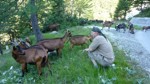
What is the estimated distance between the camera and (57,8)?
142ft

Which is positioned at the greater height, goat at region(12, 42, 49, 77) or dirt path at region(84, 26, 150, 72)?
goat at region(12, 42, 49, 77)

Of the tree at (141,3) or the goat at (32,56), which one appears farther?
the tree at (141,3)

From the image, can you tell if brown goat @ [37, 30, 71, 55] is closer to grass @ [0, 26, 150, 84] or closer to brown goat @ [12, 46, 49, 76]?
grass @ [0, 26, 150, 84]

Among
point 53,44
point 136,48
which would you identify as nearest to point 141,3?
point 136,48

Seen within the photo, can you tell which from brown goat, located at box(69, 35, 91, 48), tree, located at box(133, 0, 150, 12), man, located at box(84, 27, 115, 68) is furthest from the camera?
tree, located at box(133, 0, 150, 12)

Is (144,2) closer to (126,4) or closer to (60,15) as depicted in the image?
(126,4)

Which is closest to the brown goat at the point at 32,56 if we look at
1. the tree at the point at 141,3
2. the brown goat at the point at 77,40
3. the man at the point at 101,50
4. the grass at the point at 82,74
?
the grass at the point at 82,74

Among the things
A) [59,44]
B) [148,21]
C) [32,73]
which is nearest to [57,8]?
[148,21]

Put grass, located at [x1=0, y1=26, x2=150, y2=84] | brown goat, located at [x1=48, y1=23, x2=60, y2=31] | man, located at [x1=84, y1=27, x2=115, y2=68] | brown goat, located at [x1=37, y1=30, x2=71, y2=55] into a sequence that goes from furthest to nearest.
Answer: brown goat, located at [x1=48, y1=23, x2=60, y2=31] < brown goat, located at [x1=37, y1=30, x2=71, y2=55] < man, located at [x1=84, y1=27, x2=115, y2=68] < grass, located at [x1=0, y1=26, x2=150, y2=84]

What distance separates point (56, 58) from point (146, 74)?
5312 mm

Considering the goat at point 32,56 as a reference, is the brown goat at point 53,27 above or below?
below

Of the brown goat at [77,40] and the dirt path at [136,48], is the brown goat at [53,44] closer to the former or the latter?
the brown goat at [77,40]

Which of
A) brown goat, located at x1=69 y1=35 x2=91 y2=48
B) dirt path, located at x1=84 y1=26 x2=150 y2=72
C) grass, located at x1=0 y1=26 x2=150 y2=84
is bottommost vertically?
dirt path, located at x1=84 y1=26 x2=150 y2=72

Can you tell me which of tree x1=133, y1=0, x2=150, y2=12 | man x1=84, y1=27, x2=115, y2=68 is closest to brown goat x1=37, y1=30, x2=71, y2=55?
man x1=84, y1=27, x2=115, y2=68
